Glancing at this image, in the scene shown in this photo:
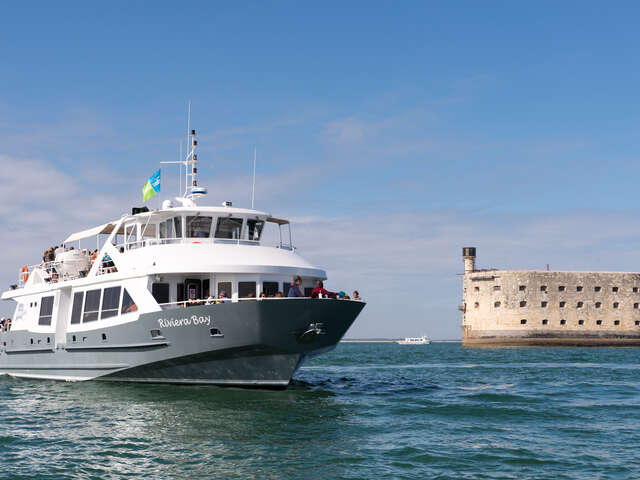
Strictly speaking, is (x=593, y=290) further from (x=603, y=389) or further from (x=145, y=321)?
(x=145, y=321)

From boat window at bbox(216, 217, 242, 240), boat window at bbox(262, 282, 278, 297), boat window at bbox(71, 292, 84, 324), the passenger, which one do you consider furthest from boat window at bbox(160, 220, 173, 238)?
the passenger

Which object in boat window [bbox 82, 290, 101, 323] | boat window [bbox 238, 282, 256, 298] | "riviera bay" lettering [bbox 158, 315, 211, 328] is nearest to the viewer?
"riviera bay" lettering [bbox 158, 315, 211, 328]

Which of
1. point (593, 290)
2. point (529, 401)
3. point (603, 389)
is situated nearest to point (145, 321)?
point (529, 401)

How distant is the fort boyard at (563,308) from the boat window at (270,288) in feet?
207

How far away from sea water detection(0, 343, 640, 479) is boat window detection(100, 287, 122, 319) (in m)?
2.48

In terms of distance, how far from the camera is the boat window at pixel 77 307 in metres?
24.8

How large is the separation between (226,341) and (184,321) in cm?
150

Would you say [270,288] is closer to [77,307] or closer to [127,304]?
[127,304]

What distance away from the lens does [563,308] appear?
7981 centimetres

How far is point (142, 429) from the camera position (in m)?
15.4

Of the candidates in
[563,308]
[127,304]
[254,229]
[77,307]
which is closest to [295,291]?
[254,229]

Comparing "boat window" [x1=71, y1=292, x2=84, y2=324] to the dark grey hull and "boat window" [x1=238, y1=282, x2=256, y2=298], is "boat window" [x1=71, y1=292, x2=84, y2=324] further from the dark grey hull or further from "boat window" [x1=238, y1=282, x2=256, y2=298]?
"boat window" [x1=238, y1=282, x2=256, y2=298]

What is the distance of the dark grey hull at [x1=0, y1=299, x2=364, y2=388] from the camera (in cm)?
1981

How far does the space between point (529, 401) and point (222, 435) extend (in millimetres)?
10736
